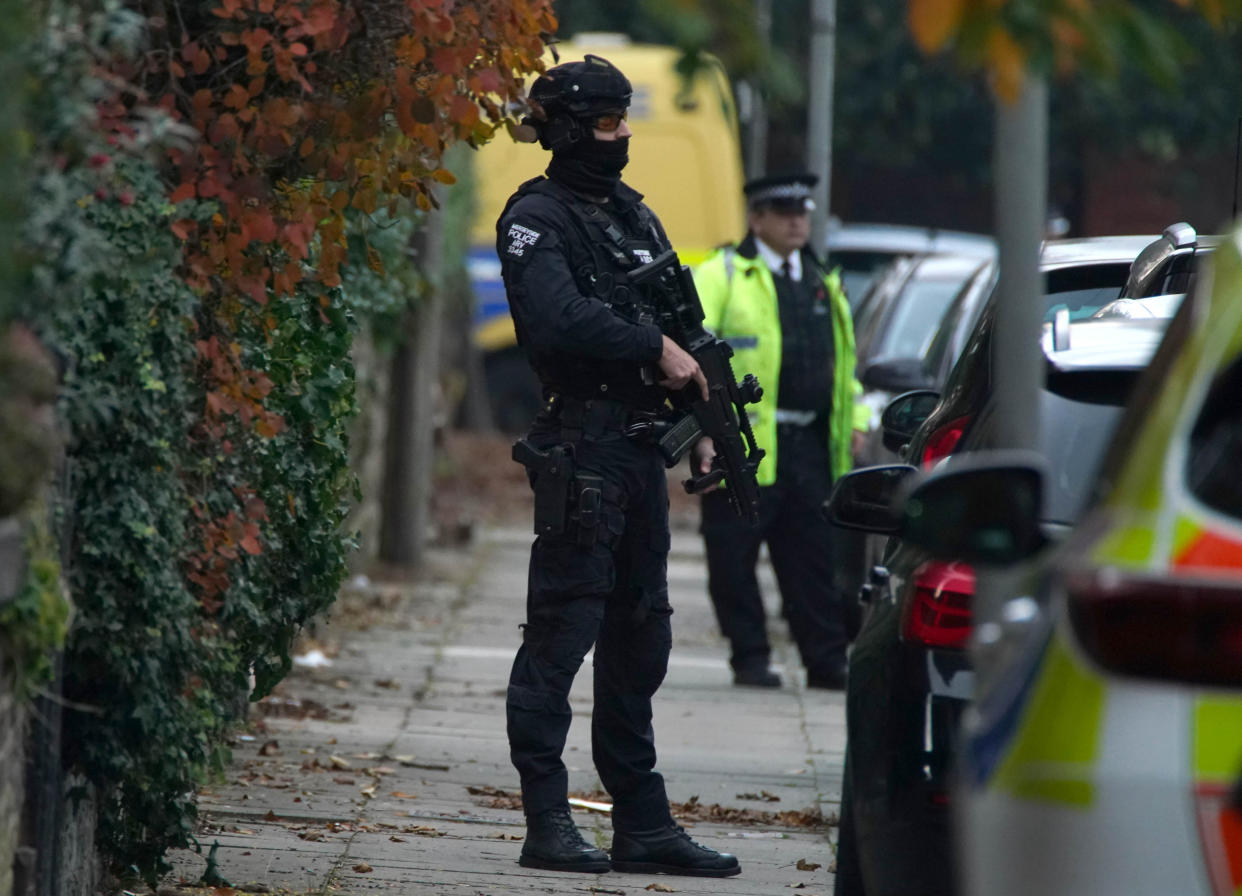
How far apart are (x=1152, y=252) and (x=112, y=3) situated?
3199 millimetres

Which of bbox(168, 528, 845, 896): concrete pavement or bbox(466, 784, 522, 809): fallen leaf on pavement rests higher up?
bbox(168, 528, 845, 896): concrete pavement

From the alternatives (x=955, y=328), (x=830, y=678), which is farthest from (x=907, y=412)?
(x=955, y=328)

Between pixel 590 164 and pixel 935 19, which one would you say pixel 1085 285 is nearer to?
pixel 590 164

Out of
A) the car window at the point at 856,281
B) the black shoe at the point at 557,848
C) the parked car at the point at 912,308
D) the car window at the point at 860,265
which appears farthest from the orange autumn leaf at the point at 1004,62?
the car window at the point at 860,265

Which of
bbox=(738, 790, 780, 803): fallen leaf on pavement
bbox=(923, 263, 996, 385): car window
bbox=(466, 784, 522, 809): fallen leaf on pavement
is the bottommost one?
bbox=(466, 784, 522, 809): fallen leaf on pavement

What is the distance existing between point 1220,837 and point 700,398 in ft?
10.5

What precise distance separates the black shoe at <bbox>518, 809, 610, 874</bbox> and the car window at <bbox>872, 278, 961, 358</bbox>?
236 inches

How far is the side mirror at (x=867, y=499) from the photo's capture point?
4.49 metres

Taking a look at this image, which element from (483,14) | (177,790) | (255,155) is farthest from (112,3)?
(177,790)

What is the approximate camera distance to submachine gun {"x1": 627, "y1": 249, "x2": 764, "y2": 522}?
5383 millimetres

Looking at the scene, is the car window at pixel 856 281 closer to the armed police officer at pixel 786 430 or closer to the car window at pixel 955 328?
the car window at pixel 955 328

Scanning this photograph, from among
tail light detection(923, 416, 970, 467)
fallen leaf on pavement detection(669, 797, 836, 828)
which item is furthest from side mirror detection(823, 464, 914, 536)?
fallen leaf on pavement detection(669, 797, 836, 828)

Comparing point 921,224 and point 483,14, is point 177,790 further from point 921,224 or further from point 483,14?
point 921,224

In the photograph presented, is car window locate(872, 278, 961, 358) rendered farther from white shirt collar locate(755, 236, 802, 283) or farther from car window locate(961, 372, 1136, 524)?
car window locate(961, 372, 1136, 524)
